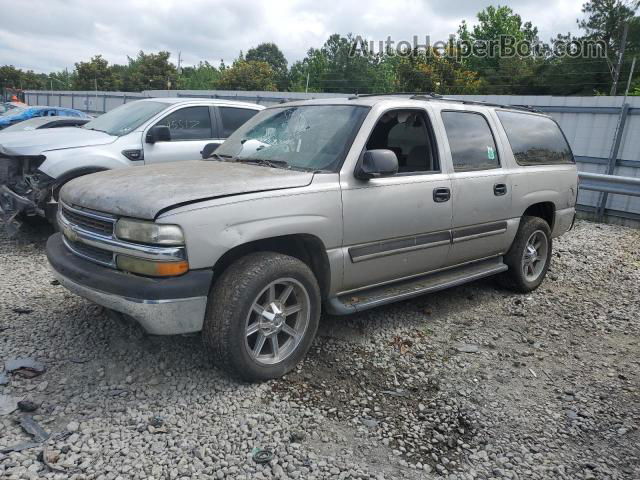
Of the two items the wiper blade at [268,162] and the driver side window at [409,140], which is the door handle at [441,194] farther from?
the wiper blade at [268,162]

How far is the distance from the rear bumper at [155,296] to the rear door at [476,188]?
2322 millimetres

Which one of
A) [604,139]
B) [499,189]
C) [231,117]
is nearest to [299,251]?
[499,189]

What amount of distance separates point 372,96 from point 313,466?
297 centimetres

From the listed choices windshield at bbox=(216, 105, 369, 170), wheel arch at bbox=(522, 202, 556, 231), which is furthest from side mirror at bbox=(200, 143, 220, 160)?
wheel arch at bbox=(522, 202, 556, 231)

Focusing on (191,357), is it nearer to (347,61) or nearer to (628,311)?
(628,311)

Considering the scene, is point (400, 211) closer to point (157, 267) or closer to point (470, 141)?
point (470, 141)

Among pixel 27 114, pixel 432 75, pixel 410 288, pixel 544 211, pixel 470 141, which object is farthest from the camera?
pixel 432 75

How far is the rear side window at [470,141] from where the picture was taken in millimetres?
4422

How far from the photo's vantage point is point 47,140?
5988 mm

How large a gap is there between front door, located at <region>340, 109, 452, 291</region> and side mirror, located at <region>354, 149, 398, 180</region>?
92mm

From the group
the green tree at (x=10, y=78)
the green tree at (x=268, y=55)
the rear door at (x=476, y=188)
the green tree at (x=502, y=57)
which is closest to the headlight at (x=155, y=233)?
the rear door at (x=476, y=188)

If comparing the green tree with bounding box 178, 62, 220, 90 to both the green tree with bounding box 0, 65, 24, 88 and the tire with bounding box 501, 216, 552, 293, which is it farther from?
the tire with bounding box 501, 216, 552, 293

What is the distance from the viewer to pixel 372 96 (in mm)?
4336

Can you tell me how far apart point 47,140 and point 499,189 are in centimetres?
505
